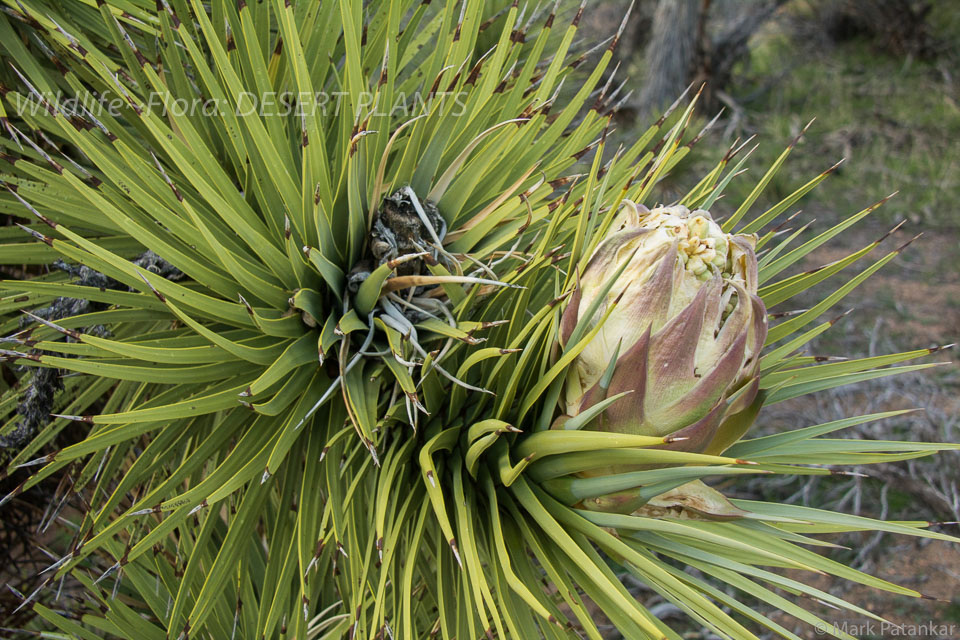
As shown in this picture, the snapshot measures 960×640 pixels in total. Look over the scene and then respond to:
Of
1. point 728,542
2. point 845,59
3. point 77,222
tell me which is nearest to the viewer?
point 728,542

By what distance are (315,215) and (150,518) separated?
1.32 feet

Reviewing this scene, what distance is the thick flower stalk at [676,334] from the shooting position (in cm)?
56

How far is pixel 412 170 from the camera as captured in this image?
0.72 m

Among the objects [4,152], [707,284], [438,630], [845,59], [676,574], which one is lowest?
[845,59]

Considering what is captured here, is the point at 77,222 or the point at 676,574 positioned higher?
the point at 77,222

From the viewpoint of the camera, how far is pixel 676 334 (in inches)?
21.7

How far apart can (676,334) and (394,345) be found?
0.25 meters

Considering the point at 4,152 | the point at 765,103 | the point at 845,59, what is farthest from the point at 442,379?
the point at 845,59

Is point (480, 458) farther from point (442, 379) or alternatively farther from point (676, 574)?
point (676, 574)

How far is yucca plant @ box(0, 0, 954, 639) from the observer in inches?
22.7

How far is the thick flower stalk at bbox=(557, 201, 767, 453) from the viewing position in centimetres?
56

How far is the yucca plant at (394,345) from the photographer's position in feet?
1.89

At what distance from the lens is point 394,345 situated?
2.10 ft

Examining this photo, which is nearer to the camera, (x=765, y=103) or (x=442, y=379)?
(x=442, y=379)
